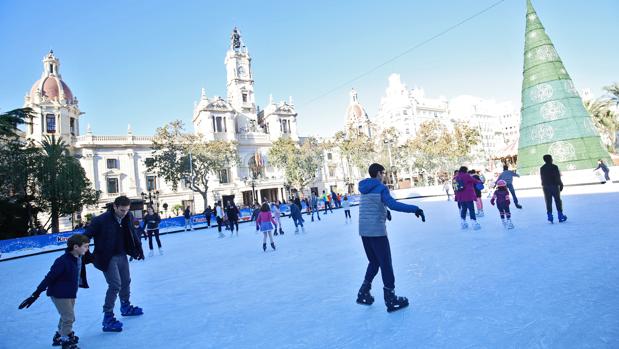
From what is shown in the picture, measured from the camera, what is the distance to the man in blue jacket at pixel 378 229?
3799mm

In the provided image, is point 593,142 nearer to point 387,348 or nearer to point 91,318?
point 387,348

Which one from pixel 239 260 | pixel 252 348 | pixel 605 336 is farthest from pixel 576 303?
pixel 239 260

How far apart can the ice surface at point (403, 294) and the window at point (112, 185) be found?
3618 centimetres

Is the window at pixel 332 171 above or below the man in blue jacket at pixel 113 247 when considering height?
above

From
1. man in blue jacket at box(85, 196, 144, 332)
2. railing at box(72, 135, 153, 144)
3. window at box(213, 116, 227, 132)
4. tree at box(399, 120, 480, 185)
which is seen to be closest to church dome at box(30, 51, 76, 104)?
railing at box(72, 135, 153, 144)

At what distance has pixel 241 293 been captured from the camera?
17.3ft

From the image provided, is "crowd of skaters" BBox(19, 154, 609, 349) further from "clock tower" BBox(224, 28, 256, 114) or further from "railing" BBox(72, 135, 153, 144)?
"clock tower" BBox(224, 28, 256, 114)

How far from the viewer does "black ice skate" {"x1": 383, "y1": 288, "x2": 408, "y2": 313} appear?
377 centimetres

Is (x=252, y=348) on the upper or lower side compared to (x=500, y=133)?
lower

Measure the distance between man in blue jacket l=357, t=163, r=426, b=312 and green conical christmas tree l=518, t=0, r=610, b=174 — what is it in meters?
21.1

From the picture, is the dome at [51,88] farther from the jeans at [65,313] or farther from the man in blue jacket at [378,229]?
the man in blue jacket at [378,229]

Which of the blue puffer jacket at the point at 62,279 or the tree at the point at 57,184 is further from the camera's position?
the tree at the point at 57,184

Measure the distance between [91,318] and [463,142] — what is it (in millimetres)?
39681

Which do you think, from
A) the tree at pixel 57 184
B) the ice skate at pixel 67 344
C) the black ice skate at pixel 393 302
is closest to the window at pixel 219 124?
the tree at pixel 57 184
